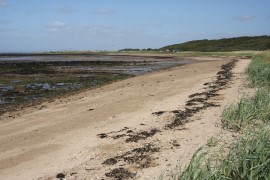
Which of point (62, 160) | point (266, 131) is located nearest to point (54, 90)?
point (62, 160)

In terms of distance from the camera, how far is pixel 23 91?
1942cm

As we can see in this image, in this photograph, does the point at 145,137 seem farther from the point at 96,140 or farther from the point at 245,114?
the point at 245,114

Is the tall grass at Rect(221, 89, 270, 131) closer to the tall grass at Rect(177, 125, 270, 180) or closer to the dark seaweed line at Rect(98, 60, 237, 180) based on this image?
the dark seaweed line at Rect(98, 60, 237, 180)

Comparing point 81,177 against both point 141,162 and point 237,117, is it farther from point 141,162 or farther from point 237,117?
point 237,117

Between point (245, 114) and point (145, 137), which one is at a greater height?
point (245, 114)

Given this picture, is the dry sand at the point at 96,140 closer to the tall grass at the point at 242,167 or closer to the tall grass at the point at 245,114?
the tall grass at the point at 245,114

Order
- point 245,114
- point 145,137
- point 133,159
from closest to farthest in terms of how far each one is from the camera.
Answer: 1. point 133,159
2. point 245,114
3. point 145,137

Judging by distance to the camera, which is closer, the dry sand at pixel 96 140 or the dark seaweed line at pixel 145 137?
the dark seaweed line at pixel 145 137

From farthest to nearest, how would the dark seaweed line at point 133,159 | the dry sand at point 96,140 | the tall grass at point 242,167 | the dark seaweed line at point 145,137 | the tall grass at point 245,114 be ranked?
the tall grass at point 245,114, the dry sand at point 96,140, the dark seaweed line at point 145,137, the dark seaweed line at point 133,159, the tall grass at point 242,167

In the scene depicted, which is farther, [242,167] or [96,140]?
[96,140]

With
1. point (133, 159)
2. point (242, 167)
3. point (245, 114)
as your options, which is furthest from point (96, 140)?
point (242, 167)

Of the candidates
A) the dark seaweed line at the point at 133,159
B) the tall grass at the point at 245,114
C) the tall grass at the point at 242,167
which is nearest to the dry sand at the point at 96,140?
the dark seaweed line at the point at 133,159

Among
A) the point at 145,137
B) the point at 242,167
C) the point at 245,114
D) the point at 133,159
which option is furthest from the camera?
the point at 145,137

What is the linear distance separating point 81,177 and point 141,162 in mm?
1089
